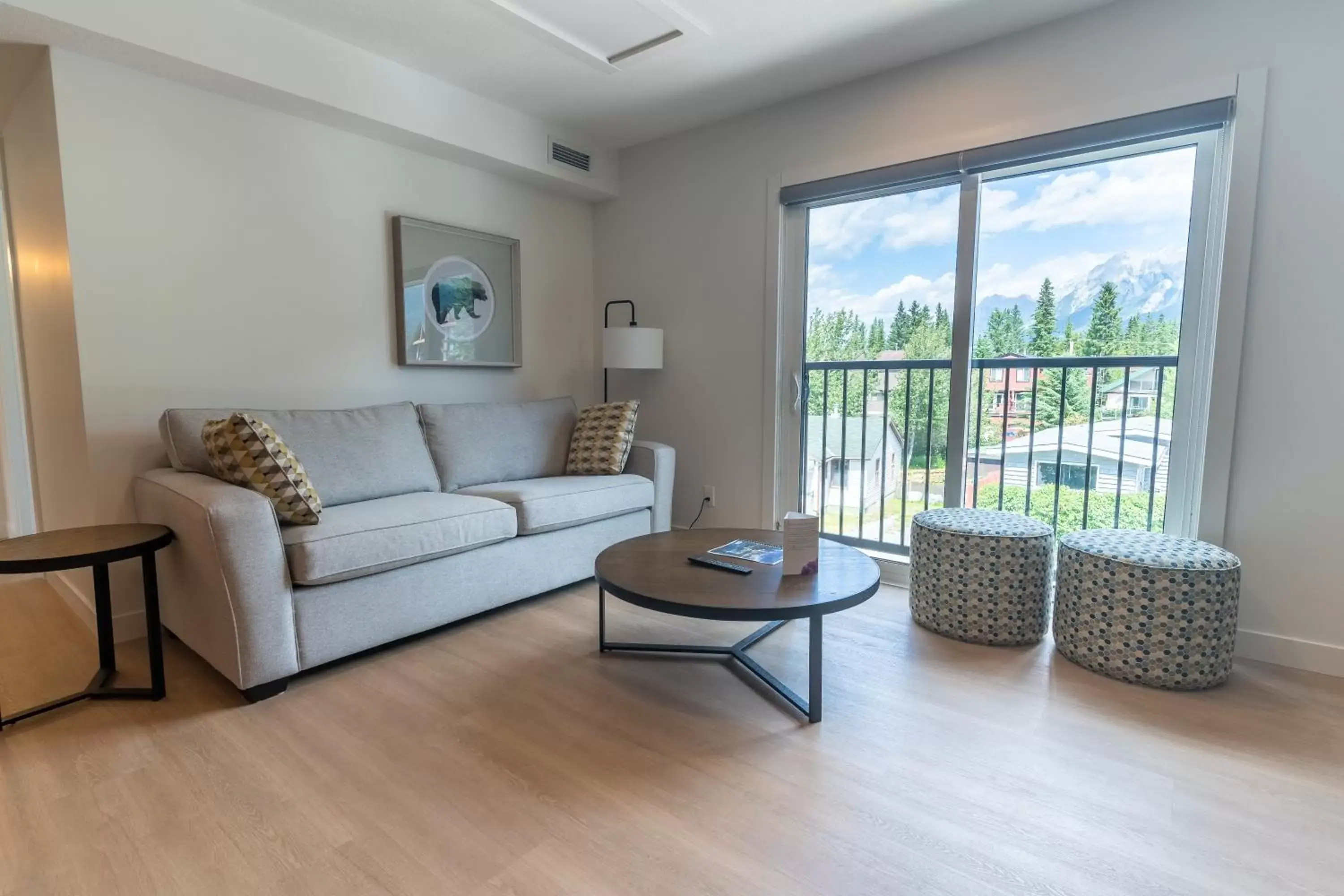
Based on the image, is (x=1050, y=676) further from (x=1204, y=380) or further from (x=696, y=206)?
(x=696, y=206)

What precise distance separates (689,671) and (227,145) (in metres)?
2.77

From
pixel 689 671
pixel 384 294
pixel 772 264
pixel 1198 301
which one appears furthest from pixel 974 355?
pixel 384 294

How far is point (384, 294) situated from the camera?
3.07 meters

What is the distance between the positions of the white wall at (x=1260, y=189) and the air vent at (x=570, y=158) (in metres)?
0.61

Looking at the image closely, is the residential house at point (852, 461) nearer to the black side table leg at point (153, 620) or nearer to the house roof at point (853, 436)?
the house roof at point (853, 436)

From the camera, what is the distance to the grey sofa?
73.0 inches

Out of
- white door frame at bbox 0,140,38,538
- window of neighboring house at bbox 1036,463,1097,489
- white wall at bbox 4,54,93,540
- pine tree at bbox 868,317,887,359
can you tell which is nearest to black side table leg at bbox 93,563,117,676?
white wall at bbox 4,54,93,540

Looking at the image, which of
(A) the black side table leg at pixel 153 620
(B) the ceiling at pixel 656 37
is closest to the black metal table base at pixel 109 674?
(A) the black side table leg at pixel 153 620

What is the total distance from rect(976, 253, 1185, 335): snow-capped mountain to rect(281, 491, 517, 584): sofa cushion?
244 cm

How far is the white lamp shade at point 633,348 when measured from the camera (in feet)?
11.5

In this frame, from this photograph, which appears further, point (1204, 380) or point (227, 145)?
point (227, 145)

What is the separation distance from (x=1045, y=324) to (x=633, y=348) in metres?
2.01

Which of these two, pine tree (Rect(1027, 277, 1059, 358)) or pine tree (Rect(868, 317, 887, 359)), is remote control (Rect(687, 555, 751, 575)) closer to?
pine tree (Rect(868, 317, 887, 359))

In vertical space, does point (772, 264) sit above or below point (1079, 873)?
above
